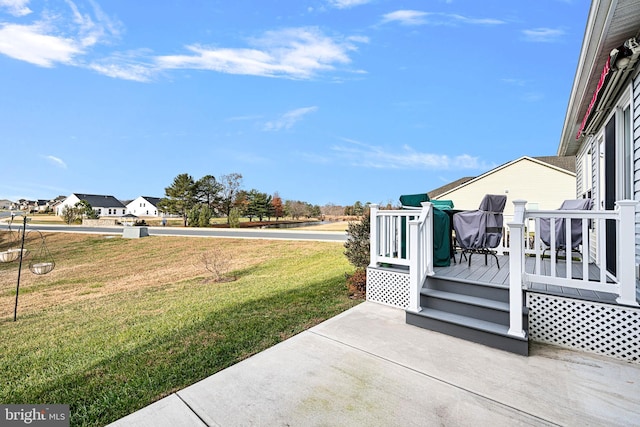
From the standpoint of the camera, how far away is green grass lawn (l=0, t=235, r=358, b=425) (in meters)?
2.40

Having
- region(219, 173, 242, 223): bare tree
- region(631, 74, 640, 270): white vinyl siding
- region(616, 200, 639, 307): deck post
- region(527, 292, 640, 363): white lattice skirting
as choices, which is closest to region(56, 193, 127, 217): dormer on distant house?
region(219, 173, 242, 223): bare tree

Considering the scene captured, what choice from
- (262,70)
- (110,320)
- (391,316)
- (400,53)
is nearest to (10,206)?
(110,320)

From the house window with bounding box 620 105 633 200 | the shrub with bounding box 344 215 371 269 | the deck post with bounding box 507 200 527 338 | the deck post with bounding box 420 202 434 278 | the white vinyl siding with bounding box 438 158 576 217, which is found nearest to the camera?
the deck post with bounding box 507 200 527 338

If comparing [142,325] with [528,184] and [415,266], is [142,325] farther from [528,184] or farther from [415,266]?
[528,184]

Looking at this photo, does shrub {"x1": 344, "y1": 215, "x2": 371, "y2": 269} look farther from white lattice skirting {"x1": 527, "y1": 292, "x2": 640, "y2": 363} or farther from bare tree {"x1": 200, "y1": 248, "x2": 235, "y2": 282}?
bare tree {"x1": 200, "y1": 248, "x2": 235, "y2": 282}

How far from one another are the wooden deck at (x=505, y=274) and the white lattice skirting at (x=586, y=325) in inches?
3.9

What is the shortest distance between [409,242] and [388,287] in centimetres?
100

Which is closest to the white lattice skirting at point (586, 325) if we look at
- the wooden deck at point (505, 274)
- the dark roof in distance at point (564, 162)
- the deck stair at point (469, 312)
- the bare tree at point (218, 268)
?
the wooden deck at point (505, 274)

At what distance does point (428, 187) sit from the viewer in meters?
27.4

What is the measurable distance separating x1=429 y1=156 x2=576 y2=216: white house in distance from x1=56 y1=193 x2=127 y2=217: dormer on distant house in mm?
61934

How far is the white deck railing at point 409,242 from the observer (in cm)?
354

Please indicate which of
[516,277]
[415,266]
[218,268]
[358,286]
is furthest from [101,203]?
[516,277]

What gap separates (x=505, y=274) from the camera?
3924mm

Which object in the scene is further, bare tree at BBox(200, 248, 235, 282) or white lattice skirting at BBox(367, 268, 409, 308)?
bare tree at BBox(200, 248, 235, 282)
